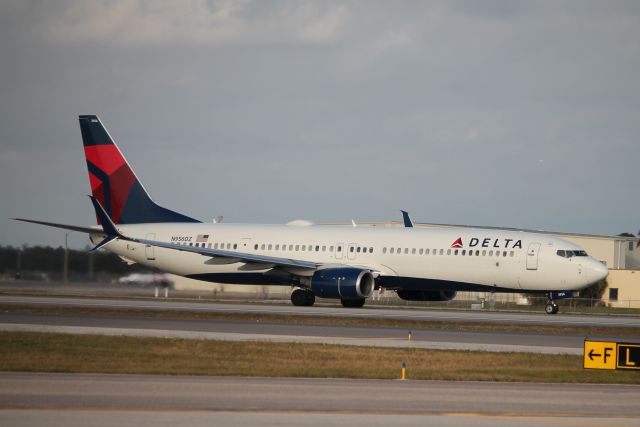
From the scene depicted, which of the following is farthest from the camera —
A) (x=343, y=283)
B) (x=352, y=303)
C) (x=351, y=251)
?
(x=351, y=251)

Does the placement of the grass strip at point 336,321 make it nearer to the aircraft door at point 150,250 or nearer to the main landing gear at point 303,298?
the main landing gear at point 303,298

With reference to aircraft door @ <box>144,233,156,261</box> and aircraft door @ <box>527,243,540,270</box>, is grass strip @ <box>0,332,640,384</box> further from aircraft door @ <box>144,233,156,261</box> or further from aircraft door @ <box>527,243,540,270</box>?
aircraft door @ <box>144,233,156,261</box>

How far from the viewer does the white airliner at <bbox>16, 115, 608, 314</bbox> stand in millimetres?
51688

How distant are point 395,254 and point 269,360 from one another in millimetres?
28983

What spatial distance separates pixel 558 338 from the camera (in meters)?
35.8

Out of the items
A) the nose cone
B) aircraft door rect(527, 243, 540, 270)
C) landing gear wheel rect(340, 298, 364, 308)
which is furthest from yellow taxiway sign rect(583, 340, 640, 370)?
landing gear wheel rect(340, 298, 364, 308)

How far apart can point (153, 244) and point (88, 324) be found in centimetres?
2217

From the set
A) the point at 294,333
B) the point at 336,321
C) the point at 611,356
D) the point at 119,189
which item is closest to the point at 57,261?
the point at 119,189

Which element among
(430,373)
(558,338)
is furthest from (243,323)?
(430,373)

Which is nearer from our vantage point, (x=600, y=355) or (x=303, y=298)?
(x=600, y=355)

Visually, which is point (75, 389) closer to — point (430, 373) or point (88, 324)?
point (430, 373)

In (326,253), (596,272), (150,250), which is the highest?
(326,253)

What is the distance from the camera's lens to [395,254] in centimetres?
5459

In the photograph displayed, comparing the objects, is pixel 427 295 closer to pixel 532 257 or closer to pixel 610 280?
pixel 532 257
